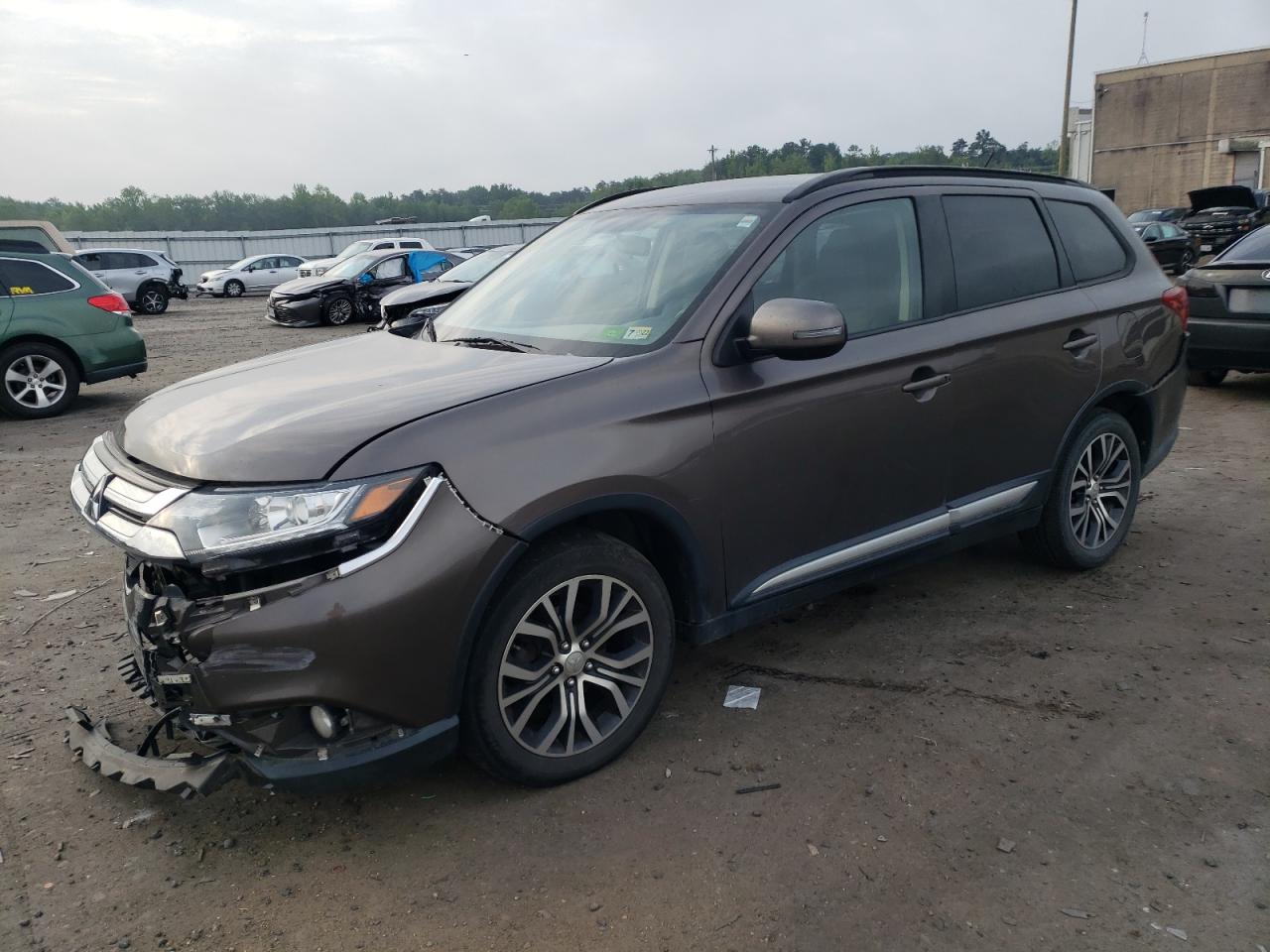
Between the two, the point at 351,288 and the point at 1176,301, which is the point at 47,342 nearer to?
the point at 1176,301

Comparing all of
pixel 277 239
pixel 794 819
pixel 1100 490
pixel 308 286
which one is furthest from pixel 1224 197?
pixel 277 239

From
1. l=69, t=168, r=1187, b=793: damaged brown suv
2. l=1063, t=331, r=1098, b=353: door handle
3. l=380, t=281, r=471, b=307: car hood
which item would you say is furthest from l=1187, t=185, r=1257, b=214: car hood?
l=69, t=168, r=1187, b=793: damaged brown suv

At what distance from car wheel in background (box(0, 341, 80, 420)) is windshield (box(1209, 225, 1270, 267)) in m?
10.9

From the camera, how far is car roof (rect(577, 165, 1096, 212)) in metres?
3.71

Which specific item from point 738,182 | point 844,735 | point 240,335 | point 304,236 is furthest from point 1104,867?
point 304,236

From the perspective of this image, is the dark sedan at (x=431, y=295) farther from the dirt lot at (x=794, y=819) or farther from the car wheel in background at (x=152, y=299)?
the car wheel in background at (x=152, y=299)

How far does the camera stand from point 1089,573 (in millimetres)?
4832

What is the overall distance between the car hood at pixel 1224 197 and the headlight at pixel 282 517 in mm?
26968

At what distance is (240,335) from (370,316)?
9.01 ft

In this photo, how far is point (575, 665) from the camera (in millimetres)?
3037

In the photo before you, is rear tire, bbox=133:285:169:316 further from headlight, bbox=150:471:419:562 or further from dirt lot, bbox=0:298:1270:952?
headlight, bbox=150:471:419:562

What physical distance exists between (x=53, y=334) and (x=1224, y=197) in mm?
26098

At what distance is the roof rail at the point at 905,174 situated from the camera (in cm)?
368

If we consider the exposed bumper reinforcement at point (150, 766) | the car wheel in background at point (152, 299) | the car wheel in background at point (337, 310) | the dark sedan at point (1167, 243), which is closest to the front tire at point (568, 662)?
the exposed bumper reinforcement at point (150, 766)
